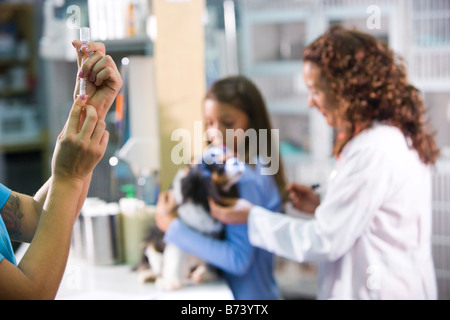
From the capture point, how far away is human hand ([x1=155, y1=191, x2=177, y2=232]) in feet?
4.95

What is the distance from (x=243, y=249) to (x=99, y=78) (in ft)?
2.59

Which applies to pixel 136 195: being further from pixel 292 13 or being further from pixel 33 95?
pixel 33 95

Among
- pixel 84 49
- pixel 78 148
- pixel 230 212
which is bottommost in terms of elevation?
pixel 230 212

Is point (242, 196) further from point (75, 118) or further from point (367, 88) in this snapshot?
point (75, 118)

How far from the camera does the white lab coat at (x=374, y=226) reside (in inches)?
50.0

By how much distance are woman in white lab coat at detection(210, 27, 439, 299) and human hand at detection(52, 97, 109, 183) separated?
0.68 m

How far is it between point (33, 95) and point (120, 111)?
426cm

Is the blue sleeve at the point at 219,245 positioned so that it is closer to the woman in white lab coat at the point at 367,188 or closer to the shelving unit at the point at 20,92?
the woman in white lab coat at the point at 367,188

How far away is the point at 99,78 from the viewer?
0.82m

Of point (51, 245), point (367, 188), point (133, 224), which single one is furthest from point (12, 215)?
point (367, 188)

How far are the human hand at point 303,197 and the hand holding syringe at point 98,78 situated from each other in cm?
78

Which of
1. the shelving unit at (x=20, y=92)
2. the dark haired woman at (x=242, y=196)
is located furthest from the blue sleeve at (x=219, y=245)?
the shelving unit at (x=20, y=92)
